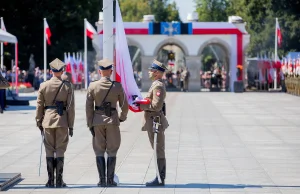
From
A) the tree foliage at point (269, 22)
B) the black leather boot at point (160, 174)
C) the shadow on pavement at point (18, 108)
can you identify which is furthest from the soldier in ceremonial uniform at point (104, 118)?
the tree foliage at point (269, 22)

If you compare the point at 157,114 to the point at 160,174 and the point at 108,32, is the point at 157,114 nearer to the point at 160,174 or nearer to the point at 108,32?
the point at 160,174

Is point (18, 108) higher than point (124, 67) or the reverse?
the reverse

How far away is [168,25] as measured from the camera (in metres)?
58.4

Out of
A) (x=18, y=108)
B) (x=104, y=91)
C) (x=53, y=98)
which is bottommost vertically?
(x=18, y=108)

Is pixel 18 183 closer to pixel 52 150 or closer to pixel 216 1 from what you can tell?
pixel 52 150

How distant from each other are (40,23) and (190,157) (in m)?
55.3

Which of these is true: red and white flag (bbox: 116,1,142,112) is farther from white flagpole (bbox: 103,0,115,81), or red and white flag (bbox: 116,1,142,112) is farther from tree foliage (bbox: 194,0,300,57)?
tree foliage (bbox: 194,0,300,57)

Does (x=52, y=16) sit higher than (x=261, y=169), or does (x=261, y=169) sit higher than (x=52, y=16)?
(x=52, y=16)

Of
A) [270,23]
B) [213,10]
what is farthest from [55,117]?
[213,10]

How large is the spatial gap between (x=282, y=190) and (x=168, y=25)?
46680mm

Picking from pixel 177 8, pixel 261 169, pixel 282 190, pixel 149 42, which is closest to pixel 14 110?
pixel 261 169

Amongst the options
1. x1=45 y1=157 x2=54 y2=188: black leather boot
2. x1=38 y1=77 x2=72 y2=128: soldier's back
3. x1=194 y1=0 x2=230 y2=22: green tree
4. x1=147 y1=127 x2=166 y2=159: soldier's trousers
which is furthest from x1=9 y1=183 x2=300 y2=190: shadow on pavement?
x1=194 y1=0 x2=230 y2=22: green tree

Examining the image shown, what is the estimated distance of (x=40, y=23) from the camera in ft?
231

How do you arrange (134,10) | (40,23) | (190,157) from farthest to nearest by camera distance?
(134,10)
(40,23)
(190,157)
